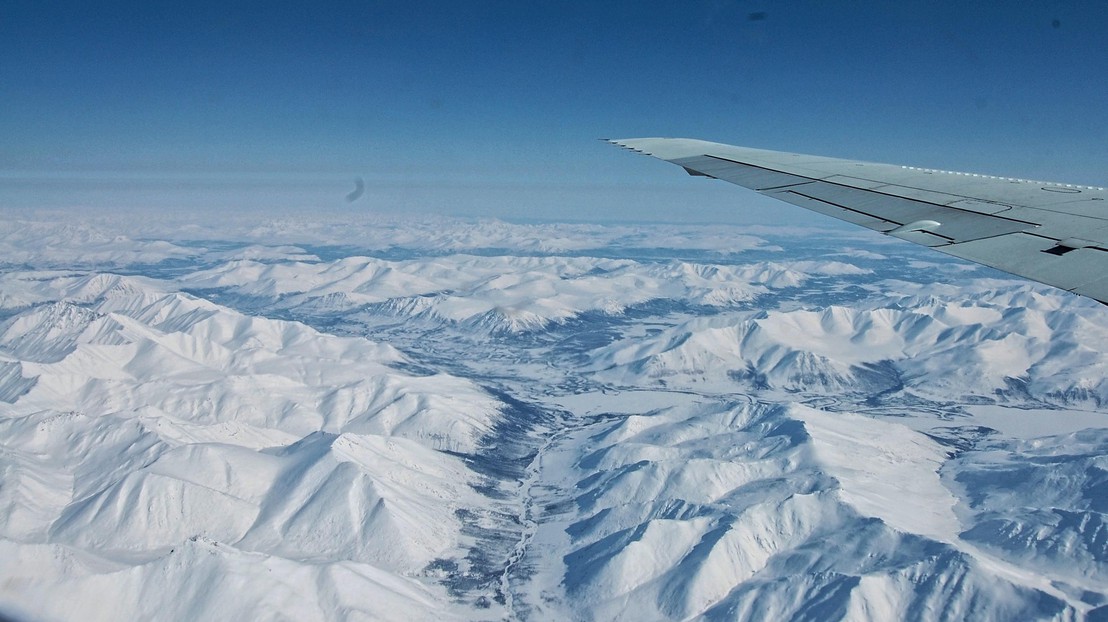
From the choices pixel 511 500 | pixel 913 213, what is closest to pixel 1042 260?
pixel 913 213

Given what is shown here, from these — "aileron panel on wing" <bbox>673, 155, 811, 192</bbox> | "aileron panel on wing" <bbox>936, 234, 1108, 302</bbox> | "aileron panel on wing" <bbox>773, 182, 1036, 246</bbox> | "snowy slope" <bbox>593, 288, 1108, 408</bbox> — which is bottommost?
"snowy slope" <bbox>593, 288, 1108, 408</bbox>

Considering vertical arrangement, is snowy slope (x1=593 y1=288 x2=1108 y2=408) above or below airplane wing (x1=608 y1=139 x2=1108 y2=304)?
below

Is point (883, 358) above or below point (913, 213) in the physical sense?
below

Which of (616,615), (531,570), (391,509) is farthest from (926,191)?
(391,509)

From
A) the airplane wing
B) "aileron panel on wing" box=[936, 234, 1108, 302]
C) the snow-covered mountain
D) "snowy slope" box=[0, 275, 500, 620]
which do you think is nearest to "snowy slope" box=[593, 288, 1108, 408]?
the snow-covered mountain

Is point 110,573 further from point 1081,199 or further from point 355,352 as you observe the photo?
point 355,352

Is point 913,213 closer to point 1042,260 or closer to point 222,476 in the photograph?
point 1042,260

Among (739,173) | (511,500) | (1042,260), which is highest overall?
(739,173)

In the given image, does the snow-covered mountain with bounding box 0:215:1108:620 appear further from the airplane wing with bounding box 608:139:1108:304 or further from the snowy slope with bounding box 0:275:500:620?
the airplane wing with bounding box 608:139:1108:304

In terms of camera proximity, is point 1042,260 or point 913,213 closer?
point 1042,260

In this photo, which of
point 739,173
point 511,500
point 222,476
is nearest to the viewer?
point 739,173
